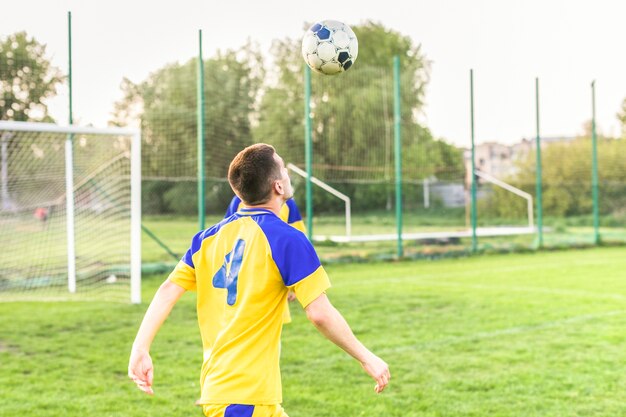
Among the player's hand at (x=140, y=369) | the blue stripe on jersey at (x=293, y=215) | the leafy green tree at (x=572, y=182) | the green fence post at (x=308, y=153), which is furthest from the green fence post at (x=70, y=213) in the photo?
the leafy green tree at (x=572, y=182)

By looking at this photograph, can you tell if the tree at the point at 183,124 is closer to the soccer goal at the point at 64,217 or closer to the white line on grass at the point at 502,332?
the soccer goal at the point at 64,217

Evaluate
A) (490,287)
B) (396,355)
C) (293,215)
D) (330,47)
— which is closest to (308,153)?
(490,287)

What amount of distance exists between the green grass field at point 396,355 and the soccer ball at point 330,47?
7.52ft

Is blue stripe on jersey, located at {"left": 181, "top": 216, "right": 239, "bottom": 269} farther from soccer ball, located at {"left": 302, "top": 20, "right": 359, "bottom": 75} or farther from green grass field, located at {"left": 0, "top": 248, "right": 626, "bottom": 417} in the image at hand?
green grass field, located at {"left": 0, "top": 248, "right": 626, "bottom": 417}

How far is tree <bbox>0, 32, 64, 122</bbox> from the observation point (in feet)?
38.5

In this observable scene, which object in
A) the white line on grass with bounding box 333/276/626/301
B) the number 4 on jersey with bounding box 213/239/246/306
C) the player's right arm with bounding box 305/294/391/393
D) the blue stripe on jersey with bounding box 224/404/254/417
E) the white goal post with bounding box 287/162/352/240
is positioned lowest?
the white line on grass with bounding box 333/276/626/301

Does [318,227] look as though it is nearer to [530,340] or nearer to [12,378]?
[530,340]

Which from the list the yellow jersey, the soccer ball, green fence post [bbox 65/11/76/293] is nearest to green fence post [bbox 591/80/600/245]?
green fence post [bbox 65/11/76/293]

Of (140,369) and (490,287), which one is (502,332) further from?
(140,369)

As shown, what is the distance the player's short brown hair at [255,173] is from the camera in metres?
2.73

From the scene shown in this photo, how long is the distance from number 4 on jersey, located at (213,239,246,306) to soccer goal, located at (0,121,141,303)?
8369mm

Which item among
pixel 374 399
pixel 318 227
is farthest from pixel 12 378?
pixel 318 227

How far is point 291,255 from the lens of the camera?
8.68 feet

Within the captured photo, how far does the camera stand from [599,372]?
19.8ft
